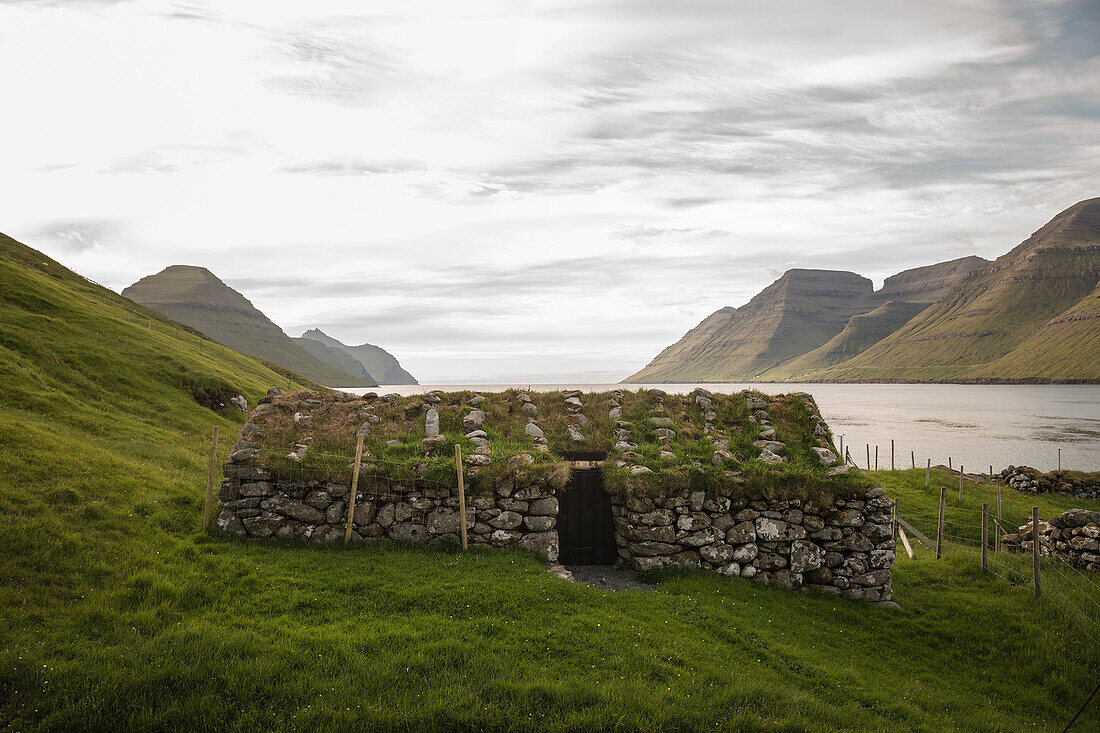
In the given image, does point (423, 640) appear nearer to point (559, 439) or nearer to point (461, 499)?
point (461, 499)

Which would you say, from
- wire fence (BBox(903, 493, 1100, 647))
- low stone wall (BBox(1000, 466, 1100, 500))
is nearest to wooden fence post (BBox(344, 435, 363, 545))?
wire fence (BBox(903, 493, 1100, 647))

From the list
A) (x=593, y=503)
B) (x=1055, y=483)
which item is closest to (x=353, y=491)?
(x=593, y=503)

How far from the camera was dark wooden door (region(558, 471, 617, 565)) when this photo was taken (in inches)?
556

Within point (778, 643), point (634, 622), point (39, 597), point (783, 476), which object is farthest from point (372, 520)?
point (783, 476)

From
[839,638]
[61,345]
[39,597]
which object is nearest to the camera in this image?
[39,597]

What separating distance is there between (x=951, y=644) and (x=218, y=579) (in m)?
15.4

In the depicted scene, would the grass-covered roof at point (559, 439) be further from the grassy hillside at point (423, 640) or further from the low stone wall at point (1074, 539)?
the low stone wall at point (1074, 539)

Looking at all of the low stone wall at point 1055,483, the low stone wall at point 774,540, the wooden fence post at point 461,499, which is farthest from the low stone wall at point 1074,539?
the wooden fence post at point 461,499

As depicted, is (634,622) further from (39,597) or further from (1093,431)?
(1093,431)

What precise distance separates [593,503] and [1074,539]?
A: 52.8 ft

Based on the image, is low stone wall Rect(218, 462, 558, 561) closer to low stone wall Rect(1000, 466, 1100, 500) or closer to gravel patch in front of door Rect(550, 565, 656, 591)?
gravel patch in front of door Rect(550, 565, 656, 591)

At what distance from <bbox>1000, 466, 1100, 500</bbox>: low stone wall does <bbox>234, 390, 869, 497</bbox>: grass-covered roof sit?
25.6 m

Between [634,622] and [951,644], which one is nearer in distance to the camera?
[634,622]

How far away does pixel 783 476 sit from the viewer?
13203 mm
